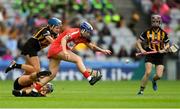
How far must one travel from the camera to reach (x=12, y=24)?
3391cm

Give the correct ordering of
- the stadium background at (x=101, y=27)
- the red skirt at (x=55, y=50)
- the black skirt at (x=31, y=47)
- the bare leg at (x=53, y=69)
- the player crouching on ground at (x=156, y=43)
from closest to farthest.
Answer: the bare leg at (x=53, y=69), the red skirt at (x=55, y=50), the black skirt at (x=31, y=47), the player crouching on ground at (x=156, y=43), the stadium background at (x=101, y=27)

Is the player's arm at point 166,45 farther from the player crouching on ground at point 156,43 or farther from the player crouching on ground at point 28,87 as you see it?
the player crouching on ground at point 28,87

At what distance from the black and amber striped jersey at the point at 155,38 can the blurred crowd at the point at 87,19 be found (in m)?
11.9

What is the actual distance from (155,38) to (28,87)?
4.07 meters

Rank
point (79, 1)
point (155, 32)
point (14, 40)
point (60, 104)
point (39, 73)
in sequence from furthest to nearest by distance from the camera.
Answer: point (79, 1), point (14, 40), point (155, 32), point (39, 73), point (60, 104)

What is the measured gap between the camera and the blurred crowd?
33.6m

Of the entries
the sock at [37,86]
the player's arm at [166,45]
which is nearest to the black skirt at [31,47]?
the sock at [37,86]

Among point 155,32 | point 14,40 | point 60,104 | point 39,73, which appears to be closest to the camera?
point 60,104

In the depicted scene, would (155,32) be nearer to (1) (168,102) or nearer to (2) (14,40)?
(1) (168,102)

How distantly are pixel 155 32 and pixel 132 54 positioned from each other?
13.8 m

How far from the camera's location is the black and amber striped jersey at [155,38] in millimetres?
21859

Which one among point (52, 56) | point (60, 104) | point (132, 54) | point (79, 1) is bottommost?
point (60, 104)

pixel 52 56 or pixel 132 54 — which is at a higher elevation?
pixel 132 54

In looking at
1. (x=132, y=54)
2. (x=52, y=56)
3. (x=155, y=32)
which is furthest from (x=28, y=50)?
(x=132, y=54)
